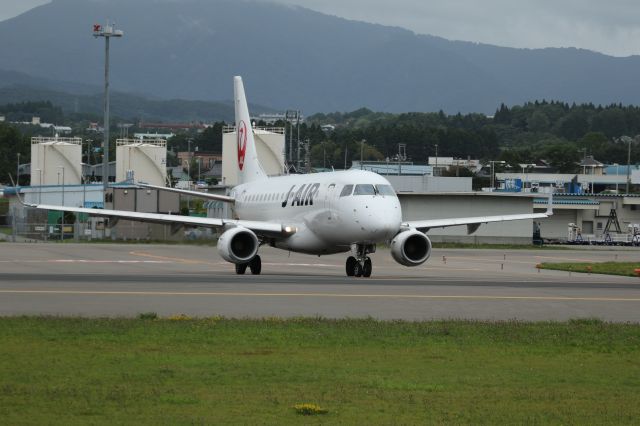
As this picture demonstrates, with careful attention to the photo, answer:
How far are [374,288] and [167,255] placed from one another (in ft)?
87.8

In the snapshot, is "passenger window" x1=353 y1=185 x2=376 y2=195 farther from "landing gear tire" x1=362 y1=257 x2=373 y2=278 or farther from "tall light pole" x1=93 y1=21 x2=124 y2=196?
"tall light pole" x1=93 y1=21 x2=124 y2=196

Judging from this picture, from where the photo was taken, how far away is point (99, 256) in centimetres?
5475

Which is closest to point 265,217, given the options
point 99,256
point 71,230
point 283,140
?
point 99,256

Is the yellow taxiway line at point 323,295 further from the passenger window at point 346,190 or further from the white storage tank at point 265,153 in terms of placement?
the white storage tank at point 265,153

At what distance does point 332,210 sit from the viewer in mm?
39594

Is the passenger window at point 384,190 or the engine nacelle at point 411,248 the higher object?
the passenger window at point 384,190

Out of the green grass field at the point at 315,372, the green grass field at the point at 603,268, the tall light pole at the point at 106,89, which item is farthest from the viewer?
the tall light pole at the point at 106,89

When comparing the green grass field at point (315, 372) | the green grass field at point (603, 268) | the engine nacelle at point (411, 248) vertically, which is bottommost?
the green grass field at point (603, 268)

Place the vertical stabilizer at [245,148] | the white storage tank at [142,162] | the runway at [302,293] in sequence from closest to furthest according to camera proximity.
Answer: the runway at [302,293] → the vertical stabilizer at [245,148] → the white storage tank at [142,162]

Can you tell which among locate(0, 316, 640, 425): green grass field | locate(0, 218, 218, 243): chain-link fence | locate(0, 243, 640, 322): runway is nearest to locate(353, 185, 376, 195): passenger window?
locate(0, 243, 640, 322): runway

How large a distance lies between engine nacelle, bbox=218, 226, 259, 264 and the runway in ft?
5.28

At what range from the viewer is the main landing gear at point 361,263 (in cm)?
3900

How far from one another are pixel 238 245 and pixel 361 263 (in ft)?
14.0

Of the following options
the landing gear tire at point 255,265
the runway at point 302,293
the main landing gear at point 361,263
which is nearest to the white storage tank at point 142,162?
the runway at point 302,293
